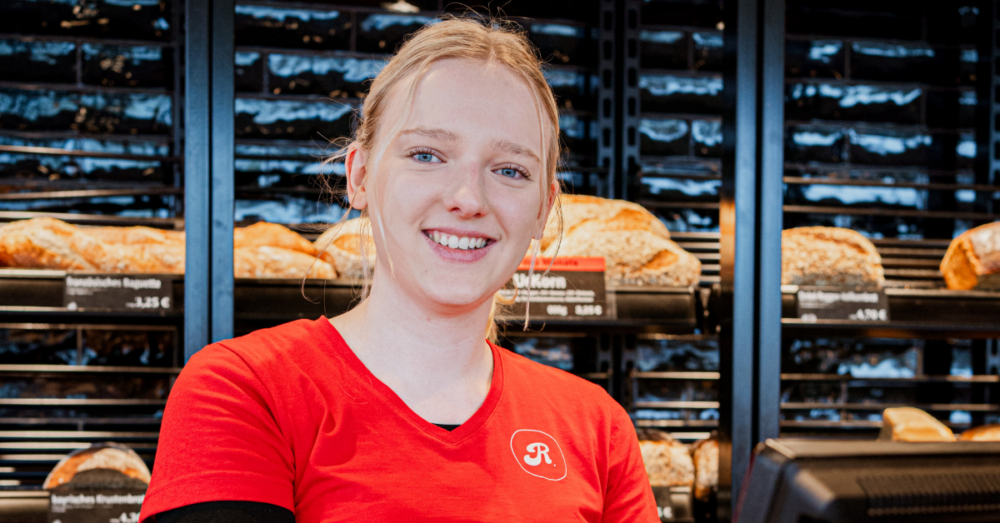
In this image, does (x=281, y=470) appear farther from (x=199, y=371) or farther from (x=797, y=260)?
(x=797, y=260)

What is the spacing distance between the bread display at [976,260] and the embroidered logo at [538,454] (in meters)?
1.22

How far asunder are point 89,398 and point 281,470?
1.36 metres

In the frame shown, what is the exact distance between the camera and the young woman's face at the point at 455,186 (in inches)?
31.7

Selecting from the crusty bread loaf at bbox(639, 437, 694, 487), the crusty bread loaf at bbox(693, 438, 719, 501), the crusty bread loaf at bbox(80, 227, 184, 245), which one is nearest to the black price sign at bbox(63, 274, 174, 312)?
the crusty bread loaf at bbox(80, 227, 184, 245)

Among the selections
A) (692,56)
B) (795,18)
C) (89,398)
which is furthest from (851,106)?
(89,398)

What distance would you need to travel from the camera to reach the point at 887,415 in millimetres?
1640

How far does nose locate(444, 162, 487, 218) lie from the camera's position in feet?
2.61

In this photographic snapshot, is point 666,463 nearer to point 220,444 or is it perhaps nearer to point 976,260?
point 976,260

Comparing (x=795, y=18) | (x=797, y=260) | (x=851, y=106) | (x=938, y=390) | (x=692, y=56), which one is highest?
(x=795, y=18)

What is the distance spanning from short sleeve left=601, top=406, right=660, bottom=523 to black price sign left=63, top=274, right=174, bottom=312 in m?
0.81

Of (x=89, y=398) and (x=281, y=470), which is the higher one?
(x=281, y=470)

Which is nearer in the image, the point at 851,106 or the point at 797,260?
the point at 797,260

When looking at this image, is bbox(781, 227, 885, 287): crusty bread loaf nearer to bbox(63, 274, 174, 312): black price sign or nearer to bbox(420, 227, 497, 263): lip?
bbox(420, 227, 497, 263): lip

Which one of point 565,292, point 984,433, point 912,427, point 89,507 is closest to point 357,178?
point 565,292
